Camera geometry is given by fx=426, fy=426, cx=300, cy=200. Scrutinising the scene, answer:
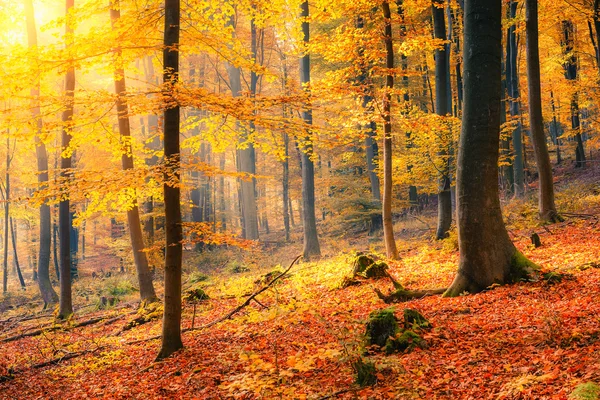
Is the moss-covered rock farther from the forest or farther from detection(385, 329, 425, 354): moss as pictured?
detection(385, 329, 425, 354): moss

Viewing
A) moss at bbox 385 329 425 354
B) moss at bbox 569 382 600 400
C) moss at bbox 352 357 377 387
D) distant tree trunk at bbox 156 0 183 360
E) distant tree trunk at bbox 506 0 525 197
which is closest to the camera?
moss at bbox 569 382 600 400

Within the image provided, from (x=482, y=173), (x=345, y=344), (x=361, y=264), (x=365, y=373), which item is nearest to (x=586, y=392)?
(x=365, y=373)

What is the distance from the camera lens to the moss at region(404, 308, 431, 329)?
18.7 ft

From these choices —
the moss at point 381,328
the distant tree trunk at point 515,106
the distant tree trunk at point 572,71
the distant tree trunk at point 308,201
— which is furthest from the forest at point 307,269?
the distant tree trunk at point 572,71

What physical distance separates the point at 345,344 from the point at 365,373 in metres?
0.36

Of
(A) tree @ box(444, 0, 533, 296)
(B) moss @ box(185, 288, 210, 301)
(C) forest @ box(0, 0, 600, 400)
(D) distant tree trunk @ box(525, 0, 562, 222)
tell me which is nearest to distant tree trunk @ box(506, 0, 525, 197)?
(C) forest @ box(0, 0, 600, 400)

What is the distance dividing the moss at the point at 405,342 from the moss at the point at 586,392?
213cm

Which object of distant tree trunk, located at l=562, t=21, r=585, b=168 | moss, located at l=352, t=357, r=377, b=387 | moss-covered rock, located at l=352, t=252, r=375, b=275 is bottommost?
moss, located at l=352, t=357, r=377, b=387

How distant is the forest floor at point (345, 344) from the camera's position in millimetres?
4270

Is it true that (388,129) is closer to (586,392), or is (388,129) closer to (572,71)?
(586,392)

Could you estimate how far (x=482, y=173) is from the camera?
7152 mm

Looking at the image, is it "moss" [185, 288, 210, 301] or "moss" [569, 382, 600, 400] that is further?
"moss" [185, 288, 210, 301]

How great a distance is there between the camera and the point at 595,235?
981cm

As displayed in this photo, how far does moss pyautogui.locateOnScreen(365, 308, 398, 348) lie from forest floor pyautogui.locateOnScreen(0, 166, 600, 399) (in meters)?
0.17
